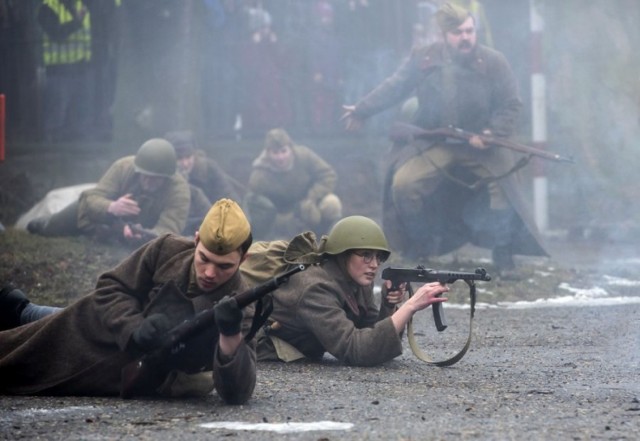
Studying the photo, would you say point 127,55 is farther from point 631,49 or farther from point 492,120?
point 631,49

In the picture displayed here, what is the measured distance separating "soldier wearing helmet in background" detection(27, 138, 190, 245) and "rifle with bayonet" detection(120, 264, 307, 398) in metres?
5.25

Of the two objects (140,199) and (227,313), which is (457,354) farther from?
(140,199)

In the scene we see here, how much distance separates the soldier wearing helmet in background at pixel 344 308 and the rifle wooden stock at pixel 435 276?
56 mm

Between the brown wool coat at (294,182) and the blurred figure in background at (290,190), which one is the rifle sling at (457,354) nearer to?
the blurred figure in background at (290,190)

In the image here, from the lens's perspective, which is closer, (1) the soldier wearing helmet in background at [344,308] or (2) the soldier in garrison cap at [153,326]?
(2) the soldier in garrison cap at [153,326]

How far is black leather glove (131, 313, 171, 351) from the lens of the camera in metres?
5.03

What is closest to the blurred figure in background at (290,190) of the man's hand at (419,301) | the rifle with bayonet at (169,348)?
the man's hand at (419,301)

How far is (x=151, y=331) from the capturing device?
5.02m

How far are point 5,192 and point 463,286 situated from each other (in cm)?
519

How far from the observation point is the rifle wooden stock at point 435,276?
6.14 metres

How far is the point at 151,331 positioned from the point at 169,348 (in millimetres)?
119

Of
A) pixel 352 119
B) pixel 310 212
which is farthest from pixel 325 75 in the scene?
pixel 352 119

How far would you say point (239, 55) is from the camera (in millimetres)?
14336

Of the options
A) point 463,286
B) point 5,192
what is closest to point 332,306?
point 463,286
